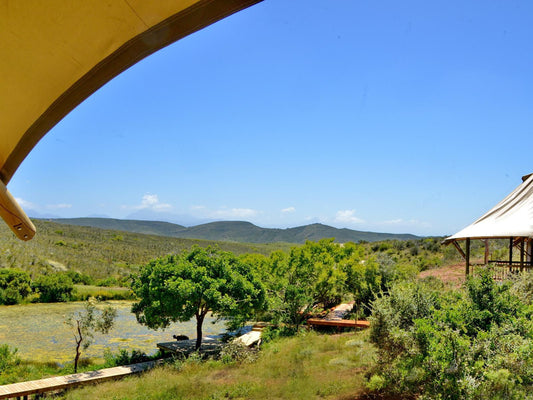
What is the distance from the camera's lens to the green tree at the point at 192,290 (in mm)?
12859

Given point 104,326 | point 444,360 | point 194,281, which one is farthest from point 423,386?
point 104,326

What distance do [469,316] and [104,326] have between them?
10905 mm

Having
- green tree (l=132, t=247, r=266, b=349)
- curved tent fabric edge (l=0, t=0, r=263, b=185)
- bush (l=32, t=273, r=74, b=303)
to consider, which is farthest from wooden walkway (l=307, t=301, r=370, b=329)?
bush (l=32, t=273, r=74, b=303)

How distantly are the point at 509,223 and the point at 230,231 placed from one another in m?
92.8

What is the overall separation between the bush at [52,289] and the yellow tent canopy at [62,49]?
24.0 metres

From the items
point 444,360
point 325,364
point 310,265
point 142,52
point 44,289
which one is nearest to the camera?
point 142,52

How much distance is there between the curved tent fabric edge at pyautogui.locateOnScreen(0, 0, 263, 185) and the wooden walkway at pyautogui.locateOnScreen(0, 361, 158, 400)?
1012 centimetres

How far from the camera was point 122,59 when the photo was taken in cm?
142

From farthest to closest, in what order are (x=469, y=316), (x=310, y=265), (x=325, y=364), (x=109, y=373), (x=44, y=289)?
(x=44, y=289), (x=310, y=265), (x=109, y=373), (x=325, y=364), (x=469, y=316)

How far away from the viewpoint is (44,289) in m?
22.3

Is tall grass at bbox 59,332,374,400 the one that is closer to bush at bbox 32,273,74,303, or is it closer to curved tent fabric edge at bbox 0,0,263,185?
curved tent fabric edge at bbox 0,0,263,185

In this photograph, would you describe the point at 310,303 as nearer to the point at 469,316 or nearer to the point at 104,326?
the point at 104,326

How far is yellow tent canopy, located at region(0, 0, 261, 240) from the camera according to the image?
124 cm

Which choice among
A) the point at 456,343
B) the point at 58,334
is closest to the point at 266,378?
the point at 456,343
